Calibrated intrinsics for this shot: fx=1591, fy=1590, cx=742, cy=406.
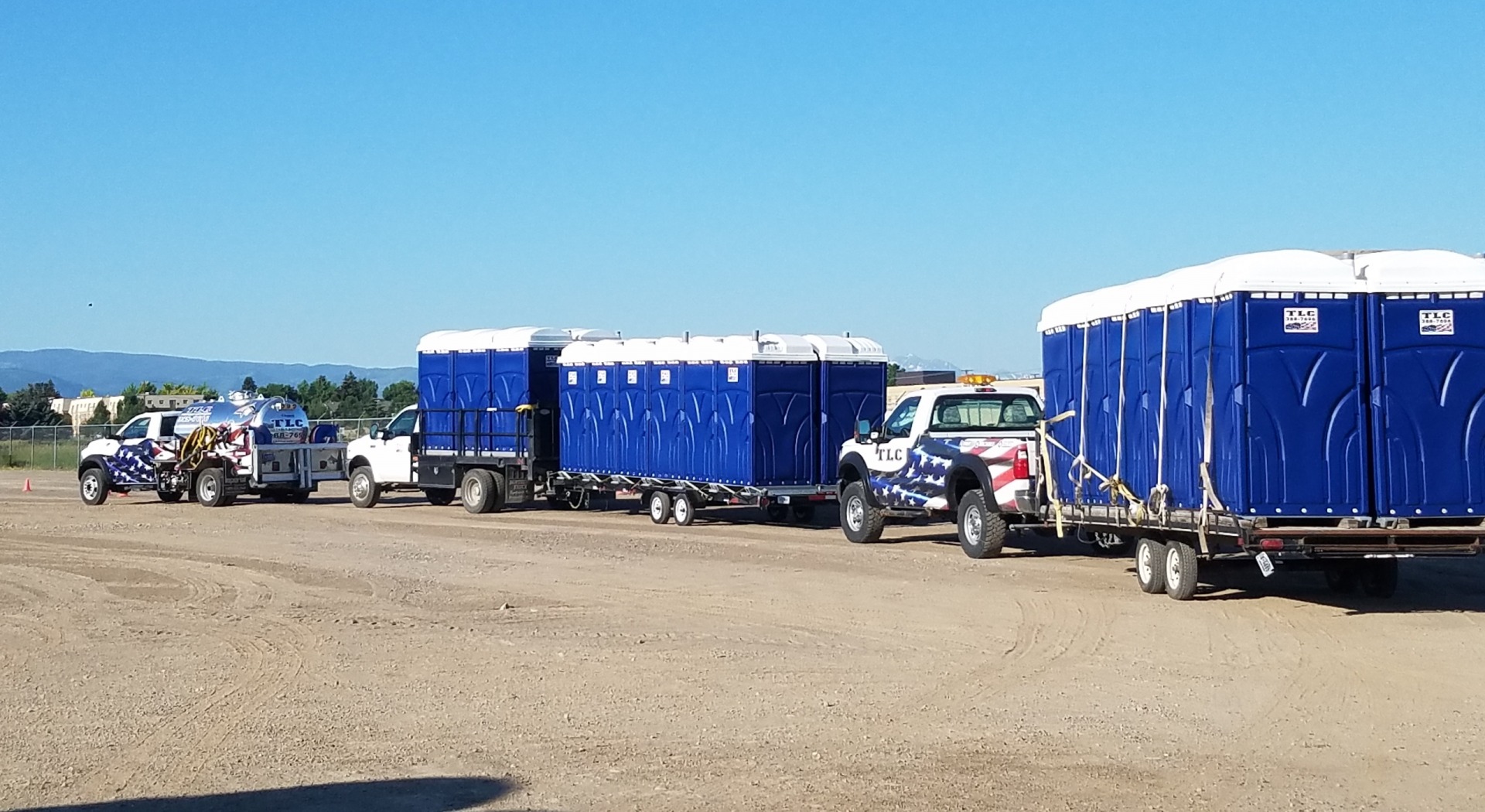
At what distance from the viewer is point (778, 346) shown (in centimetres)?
2358

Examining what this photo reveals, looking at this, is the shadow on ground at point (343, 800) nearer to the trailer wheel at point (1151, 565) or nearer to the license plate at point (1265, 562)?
the license plate at point (1265, 562)

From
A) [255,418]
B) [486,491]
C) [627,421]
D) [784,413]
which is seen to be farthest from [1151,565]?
[255,418]

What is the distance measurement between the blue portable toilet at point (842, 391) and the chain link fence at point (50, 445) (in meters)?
35.4

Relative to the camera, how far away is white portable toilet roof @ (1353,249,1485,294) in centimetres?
1325

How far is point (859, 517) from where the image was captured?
69.9 ft

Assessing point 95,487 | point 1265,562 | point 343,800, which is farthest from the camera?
point 95,487

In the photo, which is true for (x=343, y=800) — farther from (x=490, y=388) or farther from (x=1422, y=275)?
(x=490, y=388)

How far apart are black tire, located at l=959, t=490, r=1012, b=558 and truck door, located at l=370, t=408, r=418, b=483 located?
14.0 meters

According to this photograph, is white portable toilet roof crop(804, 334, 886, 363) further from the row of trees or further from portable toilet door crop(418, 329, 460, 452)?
the row of trees

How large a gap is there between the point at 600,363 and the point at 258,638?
13729 millimetres

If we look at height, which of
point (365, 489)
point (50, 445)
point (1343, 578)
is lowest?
point (1343, 578)

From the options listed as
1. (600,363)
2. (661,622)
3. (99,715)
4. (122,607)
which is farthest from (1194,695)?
(600,363)

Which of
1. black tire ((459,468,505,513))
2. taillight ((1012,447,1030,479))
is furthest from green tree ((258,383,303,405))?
taillight ((1012,447,1030,479))

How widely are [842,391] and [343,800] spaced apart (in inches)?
665
